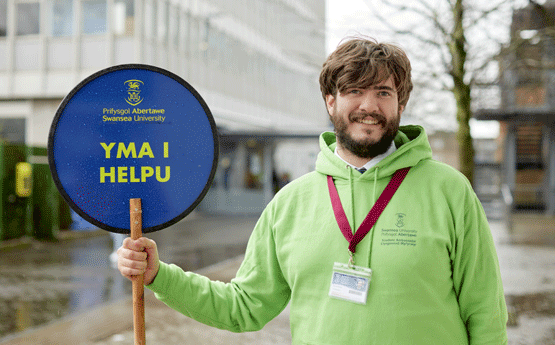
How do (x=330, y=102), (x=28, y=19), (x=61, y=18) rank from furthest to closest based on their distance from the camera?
(x=28, y=19) < (x=61, y=18) < (x=330, y=102)

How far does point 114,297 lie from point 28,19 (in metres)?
17.4

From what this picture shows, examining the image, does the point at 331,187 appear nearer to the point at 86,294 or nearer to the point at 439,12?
the point at 439,12

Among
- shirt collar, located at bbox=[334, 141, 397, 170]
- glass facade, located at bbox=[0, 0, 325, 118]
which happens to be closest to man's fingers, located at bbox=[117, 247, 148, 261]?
shirt collar, located at bbox=[334, 141, 397, 170]

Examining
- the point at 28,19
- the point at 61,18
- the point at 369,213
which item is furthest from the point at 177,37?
the point at 369,213

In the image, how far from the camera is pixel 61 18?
22.0 metres

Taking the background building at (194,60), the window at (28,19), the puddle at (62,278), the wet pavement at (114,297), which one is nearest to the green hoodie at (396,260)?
the wet pavement at (114,297)

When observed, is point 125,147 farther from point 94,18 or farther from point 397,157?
point 94,18

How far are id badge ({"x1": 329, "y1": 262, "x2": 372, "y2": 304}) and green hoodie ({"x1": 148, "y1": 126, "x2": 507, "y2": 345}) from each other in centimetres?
2

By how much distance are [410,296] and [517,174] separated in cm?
2334

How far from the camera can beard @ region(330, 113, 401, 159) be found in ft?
6.92

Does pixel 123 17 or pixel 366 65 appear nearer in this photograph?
pixel 366 65

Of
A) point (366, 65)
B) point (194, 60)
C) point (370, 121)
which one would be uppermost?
point (194, 60)

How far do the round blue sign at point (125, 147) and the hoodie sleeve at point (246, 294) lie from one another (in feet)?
1.15

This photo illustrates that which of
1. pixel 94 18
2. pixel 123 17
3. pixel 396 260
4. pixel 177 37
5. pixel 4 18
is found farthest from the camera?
pixel 177 37
